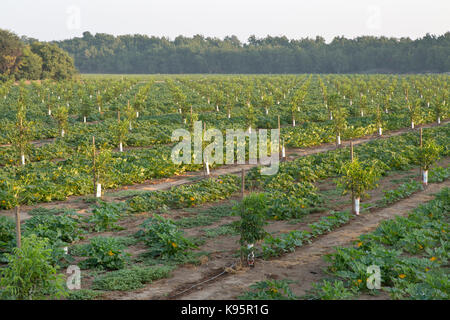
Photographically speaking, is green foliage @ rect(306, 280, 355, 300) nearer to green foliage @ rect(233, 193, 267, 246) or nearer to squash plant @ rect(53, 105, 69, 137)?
green foliage @ rect(233, 193, 267, 246)

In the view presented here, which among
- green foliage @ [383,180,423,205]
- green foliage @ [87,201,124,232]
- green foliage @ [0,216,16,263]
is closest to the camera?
green foliage @ [0,216,16,263]

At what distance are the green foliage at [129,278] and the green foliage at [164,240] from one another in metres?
0.95

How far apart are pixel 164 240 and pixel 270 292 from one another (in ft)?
12.4

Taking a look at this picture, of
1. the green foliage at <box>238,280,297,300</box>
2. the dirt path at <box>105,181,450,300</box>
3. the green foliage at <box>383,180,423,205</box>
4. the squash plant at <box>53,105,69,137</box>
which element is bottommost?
the dirt path at <box>105,181,450,300</box>

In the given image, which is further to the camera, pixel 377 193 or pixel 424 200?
pixel 377 193

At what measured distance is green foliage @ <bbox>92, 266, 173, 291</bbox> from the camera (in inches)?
377

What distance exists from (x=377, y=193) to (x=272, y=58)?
125343 millimetres

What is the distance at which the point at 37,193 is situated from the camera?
1667cm

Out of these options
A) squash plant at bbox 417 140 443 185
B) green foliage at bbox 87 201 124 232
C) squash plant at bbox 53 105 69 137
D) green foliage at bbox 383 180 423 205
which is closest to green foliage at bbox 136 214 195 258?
green foliage at bbox 87 201 124 232

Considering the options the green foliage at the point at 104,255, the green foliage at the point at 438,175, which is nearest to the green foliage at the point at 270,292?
the green foliage at the point at 104,255

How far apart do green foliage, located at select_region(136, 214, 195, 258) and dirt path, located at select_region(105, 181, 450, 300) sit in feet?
2.62
